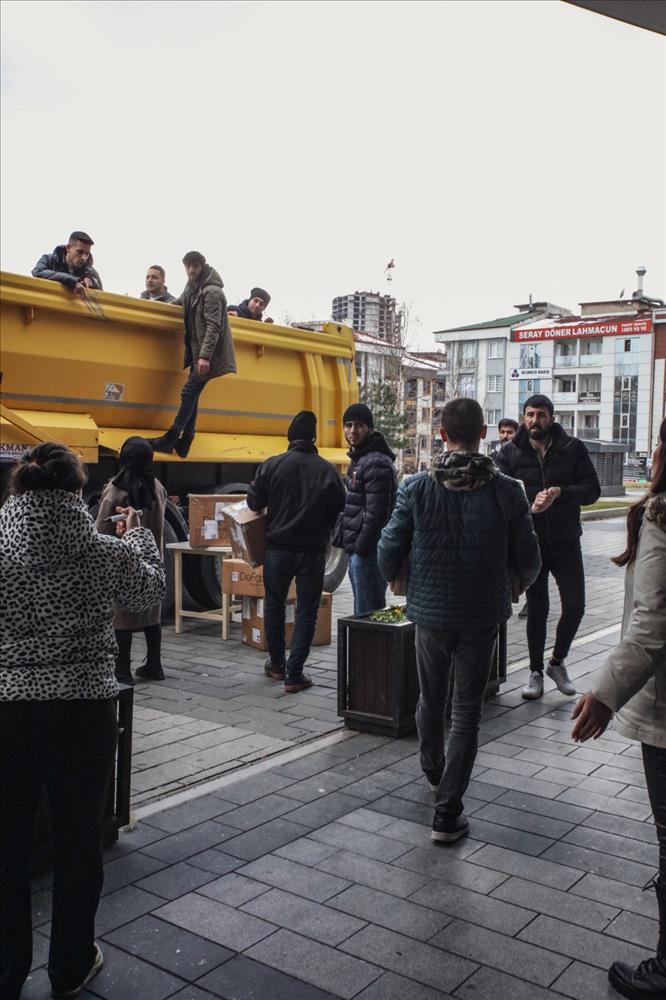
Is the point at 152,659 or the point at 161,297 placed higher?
the point at 161,297

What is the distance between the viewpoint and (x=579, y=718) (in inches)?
115

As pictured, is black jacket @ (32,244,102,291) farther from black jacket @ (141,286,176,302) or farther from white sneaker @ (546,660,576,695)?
white sneaker @ (546,660,576,695)

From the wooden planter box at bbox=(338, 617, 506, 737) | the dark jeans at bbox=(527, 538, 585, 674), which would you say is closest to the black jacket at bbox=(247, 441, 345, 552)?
the wooden planter box at bbox=(338, 617, 506, 737)

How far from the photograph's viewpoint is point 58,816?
2850 mm

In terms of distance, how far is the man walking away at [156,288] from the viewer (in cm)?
915

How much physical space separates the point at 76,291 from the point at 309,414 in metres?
2.42

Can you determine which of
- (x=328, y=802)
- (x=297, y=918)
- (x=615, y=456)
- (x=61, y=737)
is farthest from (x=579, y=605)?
(x=615, y=456)

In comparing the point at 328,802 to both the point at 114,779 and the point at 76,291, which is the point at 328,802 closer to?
the point at 114,779

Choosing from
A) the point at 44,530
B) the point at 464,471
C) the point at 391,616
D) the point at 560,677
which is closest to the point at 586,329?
the point at 560,677

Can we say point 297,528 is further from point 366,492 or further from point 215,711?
point 215,711

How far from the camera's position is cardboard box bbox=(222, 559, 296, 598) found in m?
7.95

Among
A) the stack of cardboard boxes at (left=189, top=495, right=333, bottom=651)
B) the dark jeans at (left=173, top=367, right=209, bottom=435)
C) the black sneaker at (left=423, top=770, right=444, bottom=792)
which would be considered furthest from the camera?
the dark jeans at (left=173, top=367, right=209, bottom=435)

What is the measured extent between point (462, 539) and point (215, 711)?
2700mm

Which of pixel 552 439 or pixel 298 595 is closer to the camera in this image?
pixel 552 439
